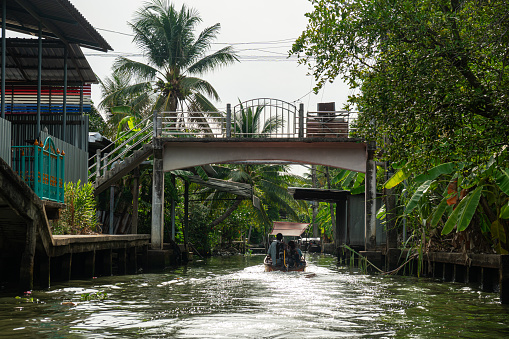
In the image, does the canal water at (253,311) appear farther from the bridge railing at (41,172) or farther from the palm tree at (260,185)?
the palm tree at (260,185)

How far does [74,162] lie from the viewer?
59.2ft

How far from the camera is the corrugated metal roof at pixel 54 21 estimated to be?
15609 millimetres

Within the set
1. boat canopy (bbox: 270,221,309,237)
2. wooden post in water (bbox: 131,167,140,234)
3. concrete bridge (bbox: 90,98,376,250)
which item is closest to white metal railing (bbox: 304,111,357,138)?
concrete bridge (bbox: 90,98,376,250)

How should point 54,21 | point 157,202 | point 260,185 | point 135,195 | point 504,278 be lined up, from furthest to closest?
point 260,185 → point 135,195 → point 157,202 → point 54,21 → point 504,278

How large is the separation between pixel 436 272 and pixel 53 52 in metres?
12.9

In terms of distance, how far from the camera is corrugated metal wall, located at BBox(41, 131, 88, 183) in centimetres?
1714

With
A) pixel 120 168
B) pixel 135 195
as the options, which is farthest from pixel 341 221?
pixel 120 168

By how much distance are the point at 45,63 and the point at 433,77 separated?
539 inches

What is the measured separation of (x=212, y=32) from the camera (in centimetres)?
3288

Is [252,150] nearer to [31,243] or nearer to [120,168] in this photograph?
[120,168]

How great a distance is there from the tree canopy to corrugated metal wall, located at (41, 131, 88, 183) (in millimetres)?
9583

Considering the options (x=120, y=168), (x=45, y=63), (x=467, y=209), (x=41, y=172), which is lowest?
(x=467, y=209)

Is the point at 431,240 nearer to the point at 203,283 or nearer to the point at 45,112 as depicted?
the point at 203,283

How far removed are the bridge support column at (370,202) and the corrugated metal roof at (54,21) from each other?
9552 millimetres
